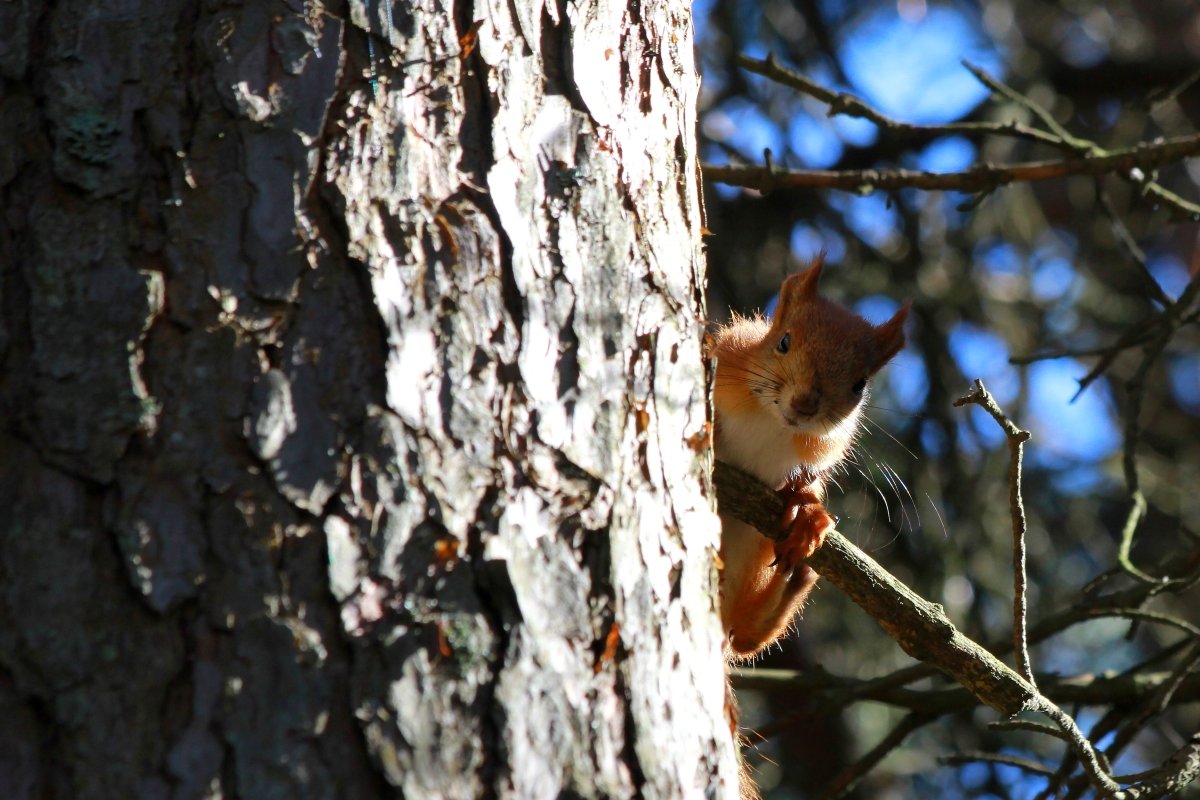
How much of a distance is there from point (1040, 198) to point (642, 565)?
5907 mm

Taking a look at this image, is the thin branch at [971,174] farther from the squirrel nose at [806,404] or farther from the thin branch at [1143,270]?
the squirrel nose at [806,404]

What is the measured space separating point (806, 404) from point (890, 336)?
491mm

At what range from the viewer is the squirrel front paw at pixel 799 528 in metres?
2.07

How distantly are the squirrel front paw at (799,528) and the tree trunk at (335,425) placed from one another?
74 cm

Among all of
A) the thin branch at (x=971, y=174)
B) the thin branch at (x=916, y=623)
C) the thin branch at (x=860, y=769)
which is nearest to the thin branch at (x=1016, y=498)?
the thin branch at (x=916, y=623)

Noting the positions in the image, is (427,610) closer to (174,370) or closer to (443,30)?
(174,370)

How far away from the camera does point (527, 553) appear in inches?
45.1

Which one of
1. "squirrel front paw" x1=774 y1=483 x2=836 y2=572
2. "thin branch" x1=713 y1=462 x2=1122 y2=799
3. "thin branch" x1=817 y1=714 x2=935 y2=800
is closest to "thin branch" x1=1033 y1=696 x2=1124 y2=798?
"thin branch" x1=713 y1=462 x2=1122 y2=799

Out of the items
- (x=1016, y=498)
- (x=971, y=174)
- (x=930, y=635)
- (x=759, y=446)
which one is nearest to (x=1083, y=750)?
(x=930, y=635)

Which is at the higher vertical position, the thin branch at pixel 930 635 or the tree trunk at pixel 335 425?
the thin branch at pixel 930 635

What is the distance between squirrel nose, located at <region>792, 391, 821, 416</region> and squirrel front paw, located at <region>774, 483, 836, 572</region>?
1.23 ft

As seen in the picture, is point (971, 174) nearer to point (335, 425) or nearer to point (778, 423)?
point (778, 423)

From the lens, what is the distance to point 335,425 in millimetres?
1126

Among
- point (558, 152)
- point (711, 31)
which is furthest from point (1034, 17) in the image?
point (558, 152)
